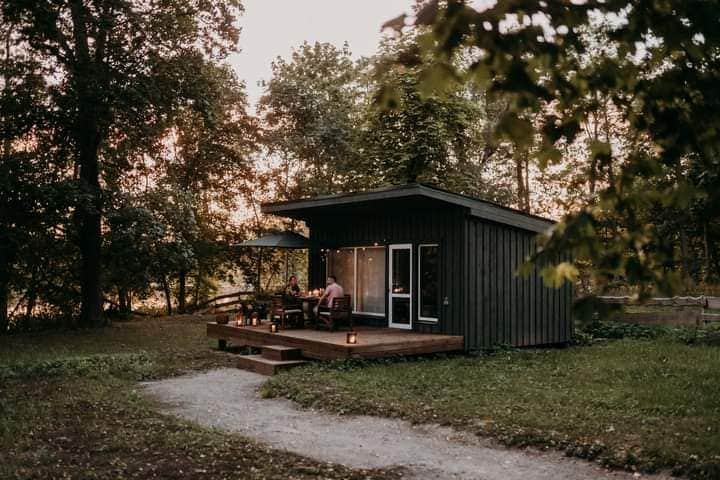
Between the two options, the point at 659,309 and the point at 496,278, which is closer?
the point at 496,278

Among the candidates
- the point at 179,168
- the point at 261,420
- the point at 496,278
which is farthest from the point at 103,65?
the point at 261,420

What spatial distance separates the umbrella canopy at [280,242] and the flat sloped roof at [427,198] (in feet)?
2.43

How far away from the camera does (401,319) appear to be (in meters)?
15.1

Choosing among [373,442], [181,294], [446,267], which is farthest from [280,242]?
[181,294]

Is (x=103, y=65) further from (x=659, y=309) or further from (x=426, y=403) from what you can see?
(x=659, y=309)

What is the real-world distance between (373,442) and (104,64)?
47.9 ft

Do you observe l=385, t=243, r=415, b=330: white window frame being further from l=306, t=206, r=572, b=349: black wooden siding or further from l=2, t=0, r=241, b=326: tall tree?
l=2, t=0, r=241, b=326: tall tree

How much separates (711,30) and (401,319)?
12518mm

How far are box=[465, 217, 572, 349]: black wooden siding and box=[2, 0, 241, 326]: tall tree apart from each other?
31.1 feet

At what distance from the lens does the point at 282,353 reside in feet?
40.8

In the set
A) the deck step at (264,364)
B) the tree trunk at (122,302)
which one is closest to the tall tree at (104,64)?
the tree trunk at (122,302)

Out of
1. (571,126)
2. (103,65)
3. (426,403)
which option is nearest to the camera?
(571,126)

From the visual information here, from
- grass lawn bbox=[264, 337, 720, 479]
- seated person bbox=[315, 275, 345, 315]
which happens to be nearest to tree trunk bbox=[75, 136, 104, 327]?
seated person bbox=[315, 275, 345, 315]

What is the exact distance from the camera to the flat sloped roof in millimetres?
13039
